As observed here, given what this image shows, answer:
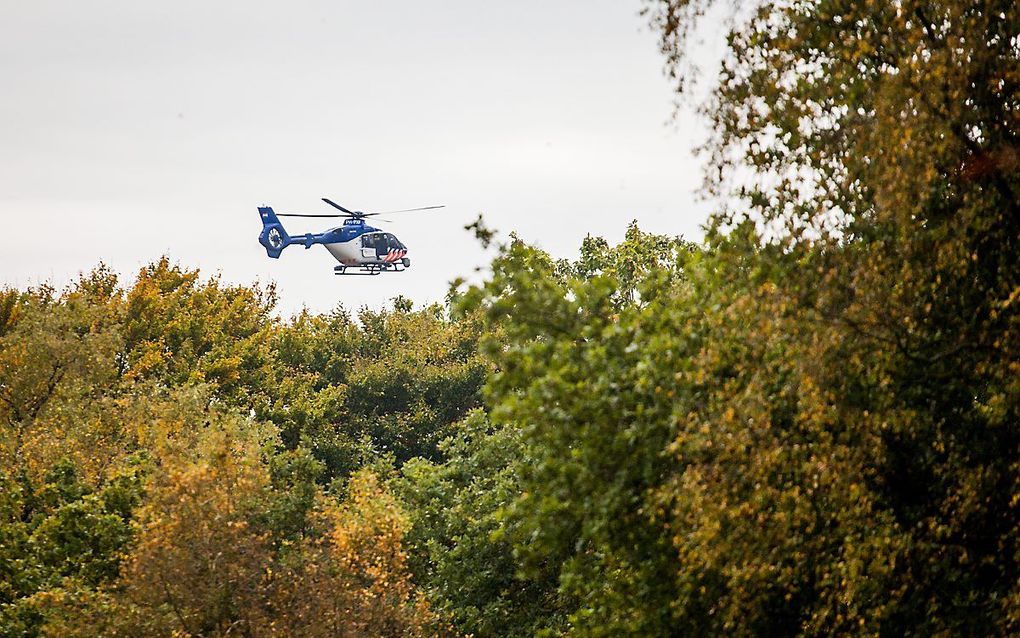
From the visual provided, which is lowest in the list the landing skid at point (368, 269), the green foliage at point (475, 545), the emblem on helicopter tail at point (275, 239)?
the green foliage at point (475, 545)

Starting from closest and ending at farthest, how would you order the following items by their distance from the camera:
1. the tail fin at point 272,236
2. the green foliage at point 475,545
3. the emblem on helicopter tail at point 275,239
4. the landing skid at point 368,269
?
1. the green foliage at point 475,545
2. the landing skid at point 368,269
3. the tail fin at point 272,236
4. the emblem on helicopter tail at point 275,239

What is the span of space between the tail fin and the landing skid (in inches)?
409

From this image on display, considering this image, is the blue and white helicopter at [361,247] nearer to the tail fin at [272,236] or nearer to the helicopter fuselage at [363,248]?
the helicopter fuselage at [363,248]

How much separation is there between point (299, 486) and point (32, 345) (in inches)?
901

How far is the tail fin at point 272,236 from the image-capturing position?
76750 mm

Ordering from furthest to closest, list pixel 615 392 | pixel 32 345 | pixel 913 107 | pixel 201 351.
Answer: pixel 201 351
pixel 32 345
pixel 615 392
pixel 913 107

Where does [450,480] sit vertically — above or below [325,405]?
below

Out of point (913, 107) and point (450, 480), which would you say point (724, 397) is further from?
point (450, 480)

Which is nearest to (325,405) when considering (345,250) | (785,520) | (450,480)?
(345,250)

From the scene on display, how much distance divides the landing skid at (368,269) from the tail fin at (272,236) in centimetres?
1038

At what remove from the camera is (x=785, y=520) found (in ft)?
38.3

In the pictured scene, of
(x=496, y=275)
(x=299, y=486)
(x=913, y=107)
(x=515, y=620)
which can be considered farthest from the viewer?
(x=299, y=486)

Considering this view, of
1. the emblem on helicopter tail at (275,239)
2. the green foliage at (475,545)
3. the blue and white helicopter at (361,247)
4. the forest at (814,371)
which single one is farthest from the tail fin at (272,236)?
the forest at (814,371)

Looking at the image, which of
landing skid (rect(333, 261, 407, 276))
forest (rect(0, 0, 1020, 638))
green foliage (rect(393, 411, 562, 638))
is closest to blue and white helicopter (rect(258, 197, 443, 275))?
landing skid (rect(333, 261, 407, 276))
